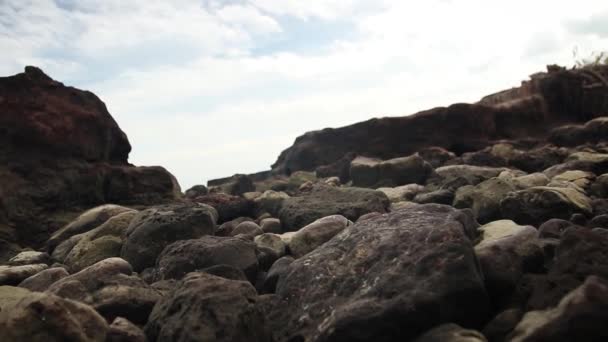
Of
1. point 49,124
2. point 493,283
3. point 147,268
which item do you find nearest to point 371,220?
point 493,283

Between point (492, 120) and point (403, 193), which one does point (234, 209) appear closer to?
point (403, 193)

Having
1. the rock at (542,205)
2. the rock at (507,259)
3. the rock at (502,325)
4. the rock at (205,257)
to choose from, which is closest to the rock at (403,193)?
the rock at (542,205)

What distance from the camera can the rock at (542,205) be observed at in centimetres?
555

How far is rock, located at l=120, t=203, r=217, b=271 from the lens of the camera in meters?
5.57

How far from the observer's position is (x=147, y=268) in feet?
17.7

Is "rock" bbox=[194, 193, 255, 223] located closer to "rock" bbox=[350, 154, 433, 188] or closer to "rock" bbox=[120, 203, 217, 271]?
"rock" bbox=[120, 203, 217, 271]

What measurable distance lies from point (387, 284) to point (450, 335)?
2.03 ft

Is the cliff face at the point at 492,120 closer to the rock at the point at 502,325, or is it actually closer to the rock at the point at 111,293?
the rock at the point at 111,293

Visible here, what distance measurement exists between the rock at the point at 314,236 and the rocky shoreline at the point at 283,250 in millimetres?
21

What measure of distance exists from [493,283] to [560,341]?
3.03 ft

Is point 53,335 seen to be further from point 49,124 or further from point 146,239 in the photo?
point 49,124

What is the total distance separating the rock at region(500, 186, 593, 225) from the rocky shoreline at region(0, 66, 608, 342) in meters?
0.02

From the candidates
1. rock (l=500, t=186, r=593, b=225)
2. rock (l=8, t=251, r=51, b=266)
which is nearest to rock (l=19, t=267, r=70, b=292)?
rock (l=8, t=251, r=51, b=266)

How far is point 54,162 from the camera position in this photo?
29.4 ft
